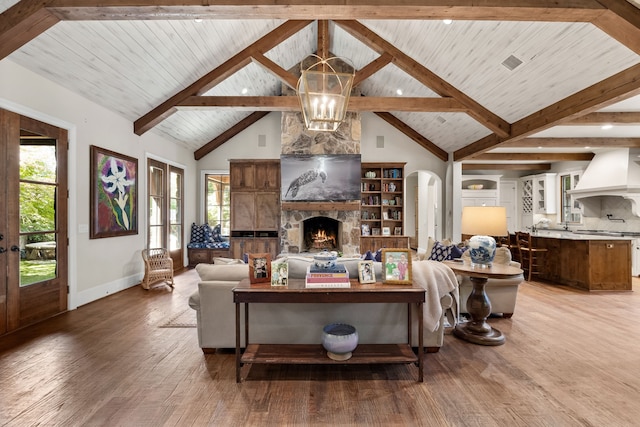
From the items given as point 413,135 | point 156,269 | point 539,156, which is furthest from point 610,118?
point 156,269

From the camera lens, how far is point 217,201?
869 cm

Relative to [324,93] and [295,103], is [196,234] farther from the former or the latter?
[324,93]

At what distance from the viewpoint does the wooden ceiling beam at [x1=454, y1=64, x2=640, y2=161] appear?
3512mm

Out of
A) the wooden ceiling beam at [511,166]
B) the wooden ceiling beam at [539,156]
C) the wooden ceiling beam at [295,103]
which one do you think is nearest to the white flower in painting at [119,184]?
the wooden ceiling beam at [295,103]

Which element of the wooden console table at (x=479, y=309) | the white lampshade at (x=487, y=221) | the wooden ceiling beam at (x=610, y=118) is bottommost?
the wooden console table at (x=479, y=309)

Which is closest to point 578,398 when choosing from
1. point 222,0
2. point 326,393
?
point 326,393

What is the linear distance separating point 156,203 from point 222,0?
485cm

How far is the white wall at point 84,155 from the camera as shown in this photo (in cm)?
353

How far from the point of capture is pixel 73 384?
2352 mm

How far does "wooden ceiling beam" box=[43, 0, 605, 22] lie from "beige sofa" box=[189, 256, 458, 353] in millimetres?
2082

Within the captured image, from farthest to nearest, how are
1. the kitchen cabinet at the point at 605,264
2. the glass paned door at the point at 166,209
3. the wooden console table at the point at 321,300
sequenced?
the glass paned door at the point at 166,209 < the kitchen cabinet at the point at 605,264 < the wooden console table at the point at 321,300

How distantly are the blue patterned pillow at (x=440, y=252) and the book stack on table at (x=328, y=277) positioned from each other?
215 cm

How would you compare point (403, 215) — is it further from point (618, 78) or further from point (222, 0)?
point (222, 0)

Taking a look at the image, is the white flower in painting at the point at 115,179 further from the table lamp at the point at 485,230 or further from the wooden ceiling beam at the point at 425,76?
the table lamp at the point at 485,230
